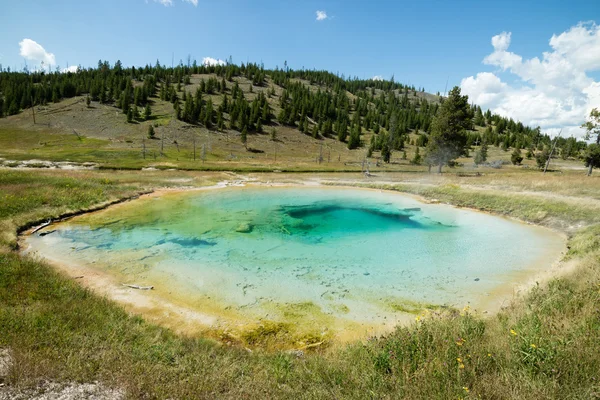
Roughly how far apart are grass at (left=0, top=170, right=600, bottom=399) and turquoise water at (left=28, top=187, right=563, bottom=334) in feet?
8.32

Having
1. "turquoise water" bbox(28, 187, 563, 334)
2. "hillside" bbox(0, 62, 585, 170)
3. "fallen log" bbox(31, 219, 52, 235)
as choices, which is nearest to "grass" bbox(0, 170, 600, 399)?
"turquoise water" bbox(28, 187, 563, 334)

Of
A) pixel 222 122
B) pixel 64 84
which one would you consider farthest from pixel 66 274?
pixel 64 84

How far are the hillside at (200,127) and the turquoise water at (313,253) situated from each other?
135 ft

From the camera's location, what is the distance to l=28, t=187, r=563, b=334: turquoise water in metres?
11.5

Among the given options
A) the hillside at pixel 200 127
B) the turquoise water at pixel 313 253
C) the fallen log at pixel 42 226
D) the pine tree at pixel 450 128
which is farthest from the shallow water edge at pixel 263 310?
the hillside at pixel 200 127

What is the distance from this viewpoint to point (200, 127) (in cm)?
11156

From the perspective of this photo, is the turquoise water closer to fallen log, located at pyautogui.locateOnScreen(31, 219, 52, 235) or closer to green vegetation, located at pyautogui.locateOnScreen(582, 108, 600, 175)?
fallen log, located at pyautogui.locateOnScreen(31, 219, 52, 235)

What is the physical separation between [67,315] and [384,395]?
758 cm

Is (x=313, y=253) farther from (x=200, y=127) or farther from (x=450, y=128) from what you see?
(x=200, y=127)

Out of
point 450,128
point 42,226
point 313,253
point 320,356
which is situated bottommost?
point 42,226

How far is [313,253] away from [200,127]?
349 feet

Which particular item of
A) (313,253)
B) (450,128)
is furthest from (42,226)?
(450,128)

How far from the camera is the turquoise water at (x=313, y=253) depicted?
11.5m

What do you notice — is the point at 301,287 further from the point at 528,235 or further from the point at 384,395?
the point at 528,235
